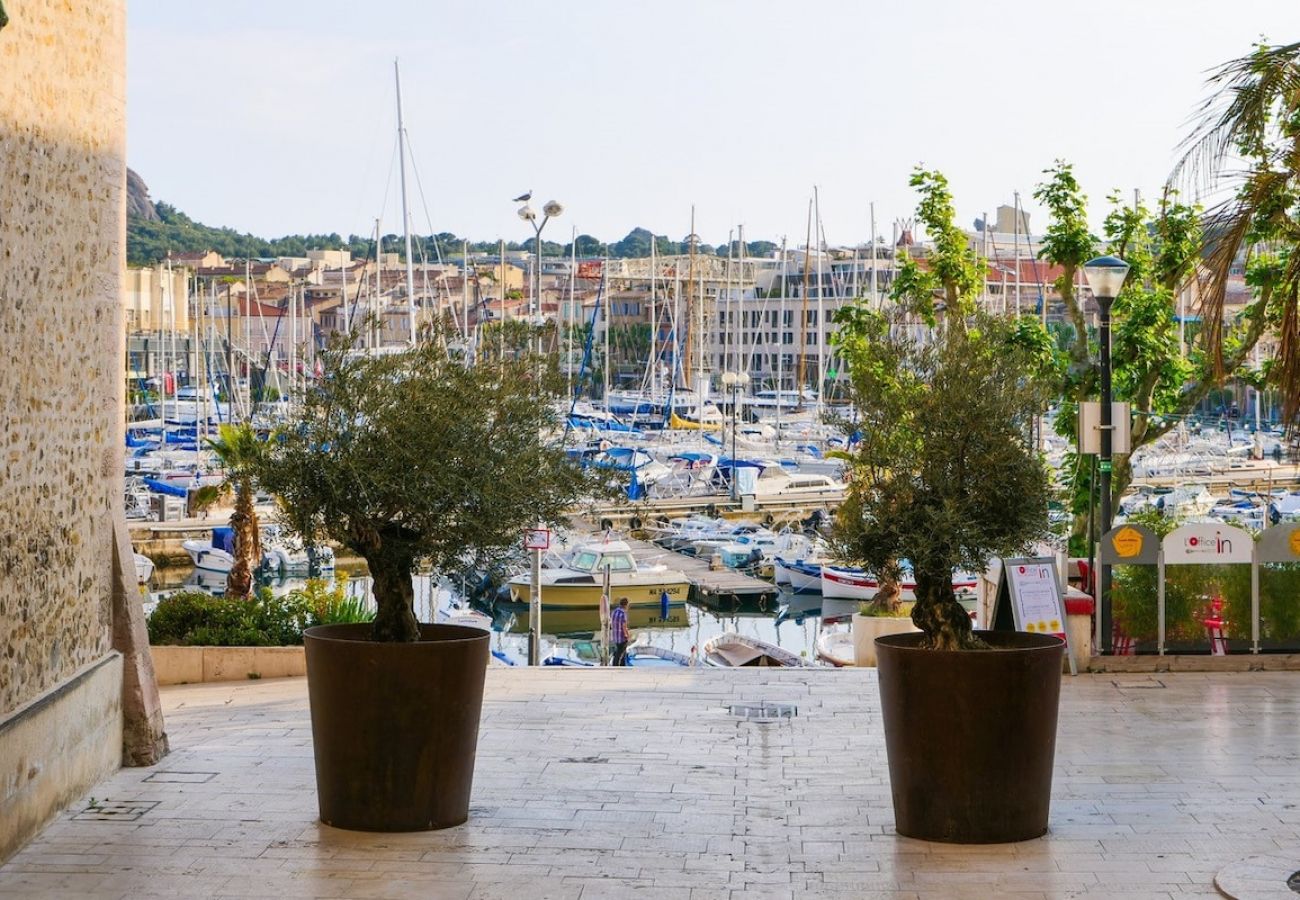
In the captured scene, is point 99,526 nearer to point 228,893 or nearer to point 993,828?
point 228,893

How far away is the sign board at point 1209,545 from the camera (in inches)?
597

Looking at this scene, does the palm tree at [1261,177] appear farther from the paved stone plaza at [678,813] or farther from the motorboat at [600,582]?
the motorboat at [600,582]

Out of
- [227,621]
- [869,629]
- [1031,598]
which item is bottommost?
[869,629]

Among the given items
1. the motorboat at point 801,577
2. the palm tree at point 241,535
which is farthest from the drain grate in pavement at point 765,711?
the motorboat at point 801,577

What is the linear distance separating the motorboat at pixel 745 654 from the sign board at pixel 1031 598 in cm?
519

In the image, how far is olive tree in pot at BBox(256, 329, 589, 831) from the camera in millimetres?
8852

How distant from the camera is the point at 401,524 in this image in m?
9.01

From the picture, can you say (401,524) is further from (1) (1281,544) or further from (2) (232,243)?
(2) (232,243)

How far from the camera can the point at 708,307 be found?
8800 centimetres

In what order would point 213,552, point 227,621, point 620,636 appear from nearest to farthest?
point 227,621 → point 620,636 → point 213,552

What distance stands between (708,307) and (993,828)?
7979 centimetres

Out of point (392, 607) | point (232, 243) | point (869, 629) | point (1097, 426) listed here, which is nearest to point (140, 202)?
point (232, 243)

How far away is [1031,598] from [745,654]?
8065 millimetres

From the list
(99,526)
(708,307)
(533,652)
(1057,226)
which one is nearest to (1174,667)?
(1057,226)
